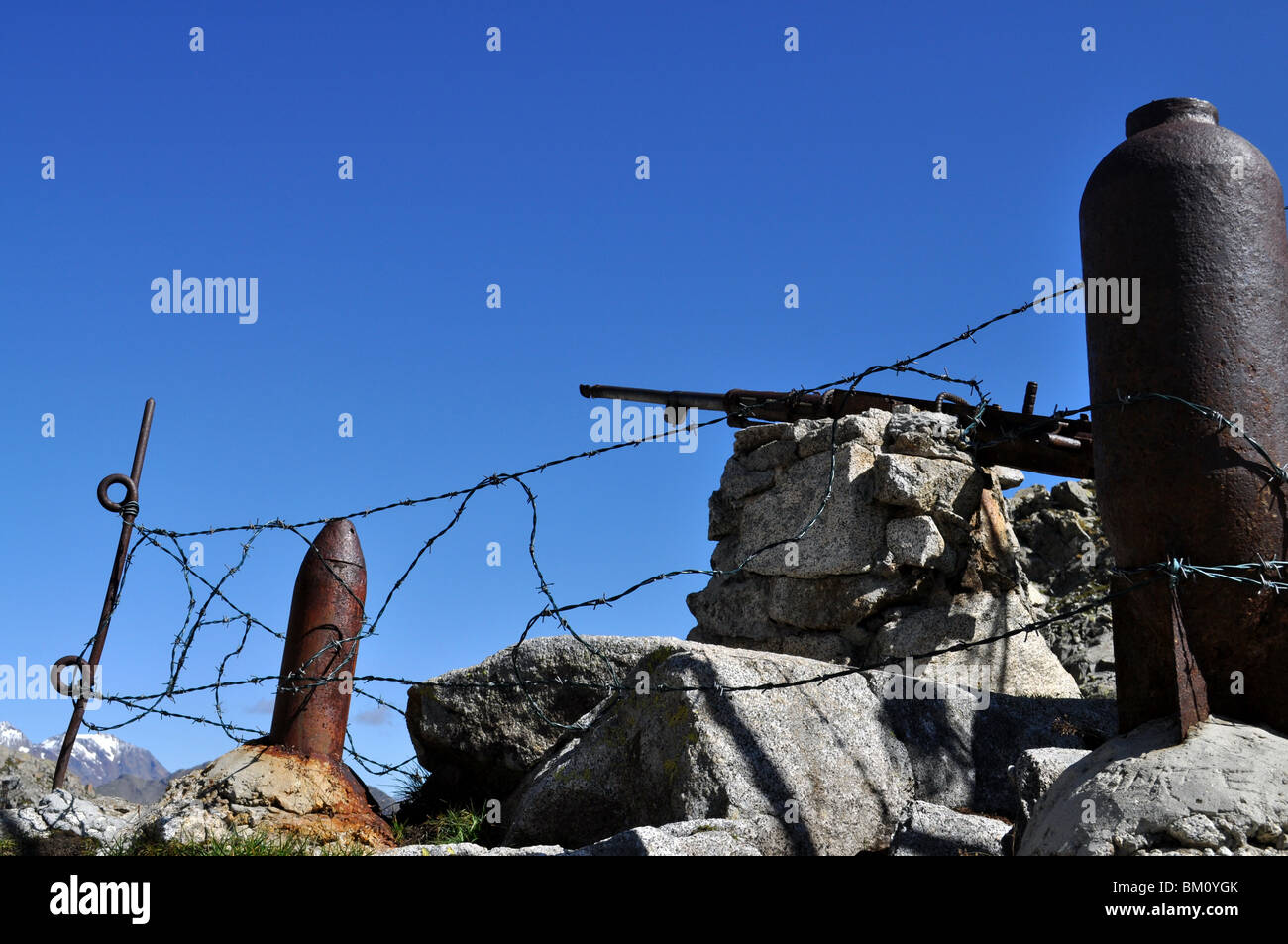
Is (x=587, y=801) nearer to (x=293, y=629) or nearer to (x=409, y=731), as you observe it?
(x=409, y=731)

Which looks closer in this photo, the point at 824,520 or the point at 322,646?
the point at 322,646

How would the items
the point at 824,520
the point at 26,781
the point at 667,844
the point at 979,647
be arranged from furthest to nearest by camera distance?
the point at 824,520
the point at 26,781
the point at 979,647
the point at 667,844

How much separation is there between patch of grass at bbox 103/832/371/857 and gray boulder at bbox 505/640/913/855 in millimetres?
881

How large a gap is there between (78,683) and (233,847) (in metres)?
1.59

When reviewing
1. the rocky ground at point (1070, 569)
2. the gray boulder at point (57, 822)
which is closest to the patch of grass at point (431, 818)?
the gray boulder at point (57, 822)

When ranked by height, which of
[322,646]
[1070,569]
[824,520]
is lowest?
[322,646]

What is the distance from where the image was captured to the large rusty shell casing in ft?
11.5

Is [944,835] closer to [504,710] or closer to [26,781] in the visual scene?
[504,710]

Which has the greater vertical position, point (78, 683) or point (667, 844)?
point (78, 683)

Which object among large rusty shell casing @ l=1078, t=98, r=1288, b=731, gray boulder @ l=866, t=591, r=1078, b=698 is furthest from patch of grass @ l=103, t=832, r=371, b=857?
large rusty shell casing @ l=1078, t=98, r=1288, b=731

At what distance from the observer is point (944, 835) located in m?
4.05

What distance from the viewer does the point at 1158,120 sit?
3.91 m

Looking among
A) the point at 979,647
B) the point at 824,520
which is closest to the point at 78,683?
the point at 824,520
